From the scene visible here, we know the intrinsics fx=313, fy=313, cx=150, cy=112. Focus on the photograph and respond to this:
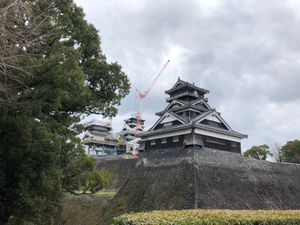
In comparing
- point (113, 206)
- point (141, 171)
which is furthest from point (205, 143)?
point (113, 206)

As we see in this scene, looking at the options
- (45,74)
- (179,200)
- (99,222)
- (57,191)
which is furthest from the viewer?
(99,222)

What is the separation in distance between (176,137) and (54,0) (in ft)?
43.8

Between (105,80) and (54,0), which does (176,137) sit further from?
(54,0)

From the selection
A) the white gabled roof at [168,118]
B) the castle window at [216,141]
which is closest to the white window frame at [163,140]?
the white gabled roof at [168,118]

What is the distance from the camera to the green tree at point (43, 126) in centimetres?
680

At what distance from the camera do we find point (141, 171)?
20344mm

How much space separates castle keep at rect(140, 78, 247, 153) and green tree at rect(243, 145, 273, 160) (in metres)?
12.3

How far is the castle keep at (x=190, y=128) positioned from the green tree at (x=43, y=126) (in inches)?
458

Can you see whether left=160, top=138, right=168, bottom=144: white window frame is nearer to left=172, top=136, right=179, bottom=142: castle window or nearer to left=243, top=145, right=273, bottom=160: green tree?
left=172, top=136, right=179, bottom=142: castle window

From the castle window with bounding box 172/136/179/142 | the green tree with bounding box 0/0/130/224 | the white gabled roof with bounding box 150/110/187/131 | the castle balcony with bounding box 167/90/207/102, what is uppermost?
the castle balcony with bounding box 167/90/207/102

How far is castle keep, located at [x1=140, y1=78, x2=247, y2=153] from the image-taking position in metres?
19.6

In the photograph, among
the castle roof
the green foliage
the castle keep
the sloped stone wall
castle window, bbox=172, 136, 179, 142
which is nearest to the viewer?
the sloped stone wall

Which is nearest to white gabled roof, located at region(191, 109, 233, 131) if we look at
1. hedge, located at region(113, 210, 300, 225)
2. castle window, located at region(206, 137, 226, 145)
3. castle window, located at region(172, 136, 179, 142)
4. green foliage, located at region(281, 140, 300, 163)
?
castle window, located at region(206, 137, 226, 145)

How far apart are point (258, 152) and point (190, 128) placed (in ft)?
53.9
